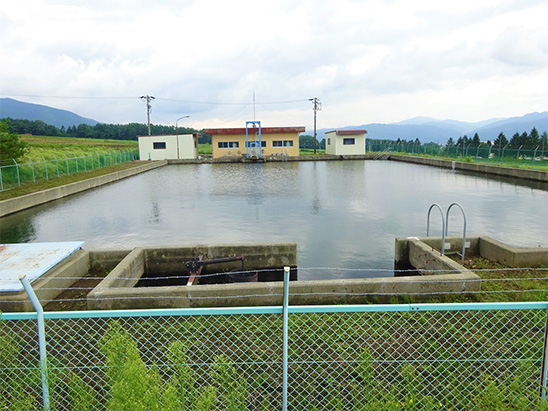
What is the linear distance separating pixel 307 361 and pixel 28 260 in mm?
5803

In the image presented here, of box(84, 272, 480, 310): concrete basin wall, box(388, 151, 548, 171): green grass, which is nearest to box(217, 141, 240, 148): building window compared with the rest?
box(388, 151, 548, 171): green grass

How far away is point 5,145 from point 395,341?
71.9 feet

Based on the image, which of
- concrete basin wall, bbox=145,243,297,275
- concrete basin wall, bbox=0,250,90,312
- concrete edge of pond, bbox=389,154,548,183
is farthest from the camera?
concrete edge of pond, bbox=389,154,548,183

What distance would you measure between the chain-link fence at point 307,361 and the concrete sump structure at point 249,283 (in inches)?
20.0

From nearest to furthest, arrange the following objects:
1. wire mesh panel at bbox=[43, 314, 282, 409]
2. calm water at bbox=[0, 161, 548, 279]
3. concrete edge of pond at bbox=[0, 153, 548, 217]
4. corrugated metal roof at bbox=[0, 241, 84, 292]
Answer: wire mesh panel at bbox=[43, 314, 282, 409] → corrugated metal roof at bbox=[0, 241, 84, 292] → calm water at bbox=[0, 161, 548, 279] → concrete edge of pond at bbox=[0, 153, 548, 217]

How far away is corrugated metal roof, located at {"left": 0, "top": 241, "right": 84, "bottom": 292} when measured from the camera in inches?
239

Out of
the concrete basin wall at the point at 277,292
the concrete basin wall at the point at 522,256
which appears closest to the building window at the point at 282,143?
the concrete basin wall at the point at 522,256

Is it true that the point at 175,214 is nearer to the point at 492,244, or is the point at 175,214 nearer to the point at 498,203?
the point at 492,244

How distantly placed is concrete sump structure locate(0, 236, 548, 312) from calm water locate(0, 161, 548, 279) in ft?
2.71

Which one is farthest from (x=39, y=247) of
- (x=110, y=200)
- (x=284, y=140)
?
(x=284, y=140)

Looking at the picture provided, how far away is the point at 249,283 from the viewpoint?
612 centimetres

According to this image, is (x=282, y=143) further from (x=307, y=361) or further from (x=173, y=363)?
(x=307, y=361)

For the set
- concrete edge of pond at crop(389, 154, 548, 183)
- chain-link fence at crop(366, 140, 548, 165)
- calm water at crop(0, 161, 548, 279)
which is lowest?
calm water at crop(0, 161, 548, 279)

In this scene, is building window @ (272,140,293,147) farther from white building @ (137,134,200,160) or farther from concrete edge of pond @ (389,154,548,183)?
concrete edge of pond @ (389,154,548,183)
